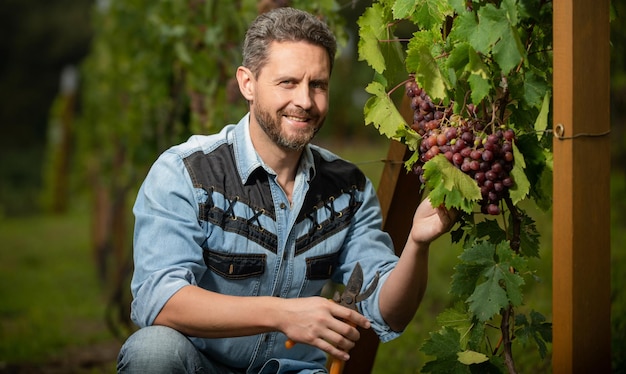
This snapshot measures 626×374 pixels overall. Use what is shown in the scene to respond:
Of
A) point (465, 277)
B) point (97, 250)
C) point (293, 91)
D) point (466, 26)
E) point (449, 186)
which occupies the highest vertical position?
point (466, 26)

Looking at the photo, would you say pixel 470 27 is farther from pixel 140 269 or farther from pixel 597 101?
pixel 140 269

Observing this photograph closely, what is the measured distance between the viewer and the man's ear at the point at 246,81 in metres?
2.71

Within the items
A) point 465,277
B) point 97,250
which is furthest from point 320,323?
point 97,250

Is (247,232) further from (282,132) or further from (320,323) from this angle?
(320,323)

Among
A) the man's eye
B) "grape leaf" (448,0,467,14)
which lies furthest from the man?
"grape leaf" (448,0,467,14)

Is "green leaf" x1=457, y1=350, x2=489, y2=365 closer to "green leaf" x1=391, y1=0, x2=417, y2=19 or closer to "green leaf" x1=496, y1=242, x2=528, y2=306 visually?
"green leaf" x1=496, y1=242, x2=528, y2=306

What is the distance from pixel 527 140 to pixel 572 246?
355mm

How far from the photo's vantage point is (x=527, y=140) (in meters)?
2.19

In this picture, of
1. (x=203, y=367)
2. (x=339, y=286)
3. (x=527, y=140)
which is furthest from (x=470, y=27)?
(x=339, y=286)

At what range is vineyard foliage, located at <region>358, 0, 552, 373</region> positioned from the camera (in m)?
2.07

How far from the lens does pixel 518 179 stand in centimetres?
213

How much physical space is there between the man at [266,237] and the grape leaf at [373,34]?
6.3 inches

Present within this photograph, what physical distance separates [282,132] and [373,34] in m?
0.39

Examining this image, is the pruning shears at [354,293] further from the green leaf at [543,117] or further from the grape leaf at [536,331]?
the green leaf at [543,117]
